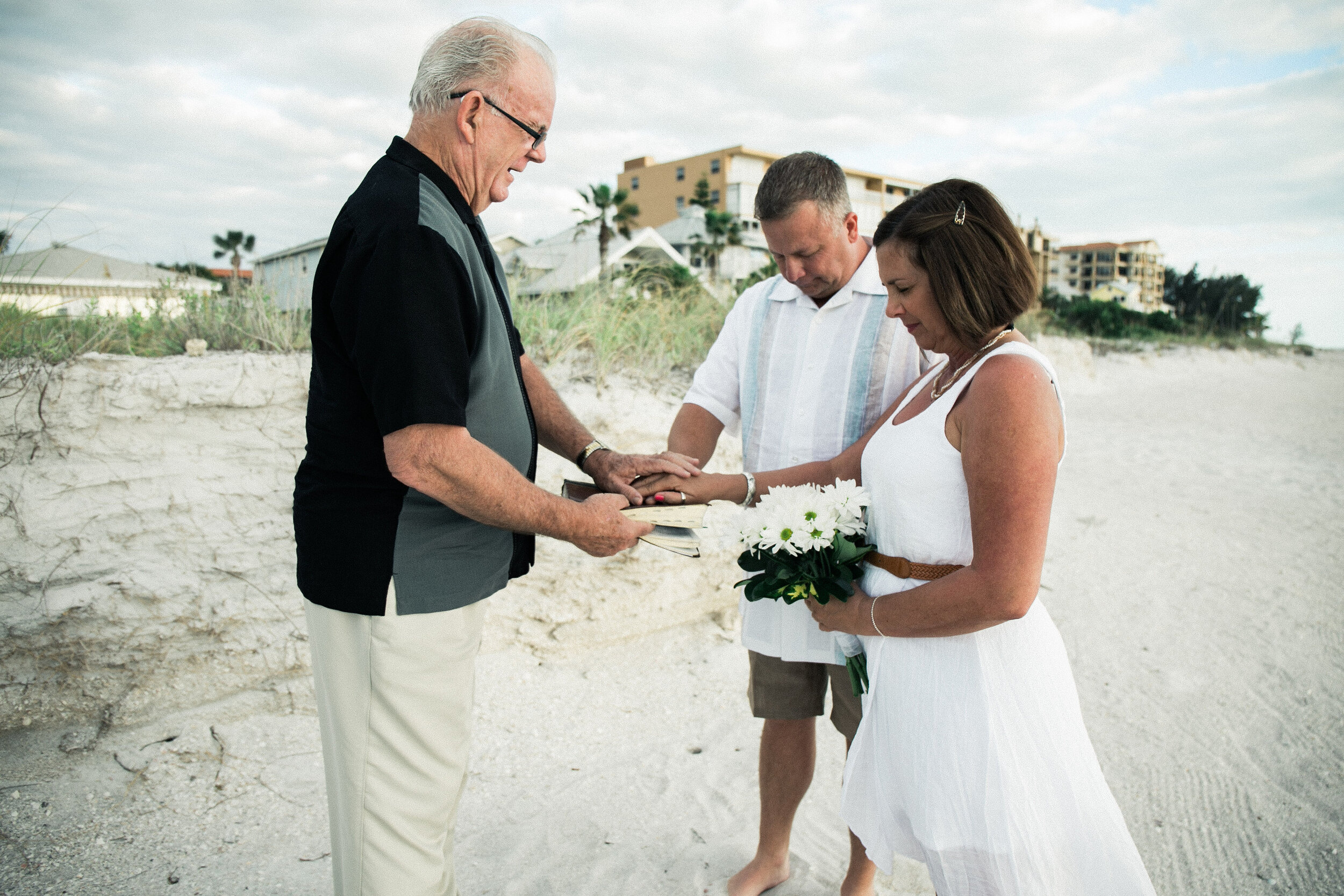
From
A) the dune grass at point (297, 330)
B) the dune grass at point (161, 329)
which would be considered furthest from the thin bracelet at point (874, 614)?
the dune grass at point (161, 329)

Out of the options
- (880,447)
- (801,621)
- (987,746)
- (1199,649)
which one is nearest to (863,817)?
(987,746)

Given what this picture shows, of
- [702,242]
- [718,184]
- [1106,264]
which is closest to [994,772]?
[702,242]

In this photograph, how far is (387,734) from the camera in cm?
182

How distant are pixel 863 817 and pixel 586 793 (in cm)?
189

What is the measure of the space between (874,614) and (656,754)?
2.36 meters

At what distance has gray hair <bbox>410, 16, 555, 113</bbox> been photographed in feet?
6.20

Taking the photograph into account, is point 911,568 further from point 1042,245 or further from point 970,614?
point 1042,245

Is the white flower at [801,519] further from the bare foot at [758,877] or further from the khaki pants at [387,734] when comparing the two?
the bare foot at [758,877]

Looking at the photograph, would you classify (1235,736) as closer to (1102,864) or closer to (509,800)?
(1102,864)

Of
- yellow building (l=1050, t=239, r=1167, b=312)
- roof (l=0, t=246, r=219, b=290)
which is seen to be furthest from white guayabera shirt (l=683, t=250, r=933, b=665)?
yellow building (l=1050, t=239, r=1167, b=312)

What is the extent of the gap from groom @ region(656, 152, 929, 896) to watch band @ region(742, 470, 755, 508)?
150 millimetres

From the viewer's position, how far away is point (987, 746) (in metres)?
1.72

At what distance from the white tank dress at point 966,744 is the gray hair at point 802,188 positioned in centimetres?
92

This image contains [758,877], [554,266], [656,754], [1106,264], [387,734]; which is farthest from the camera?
[1106,264]
